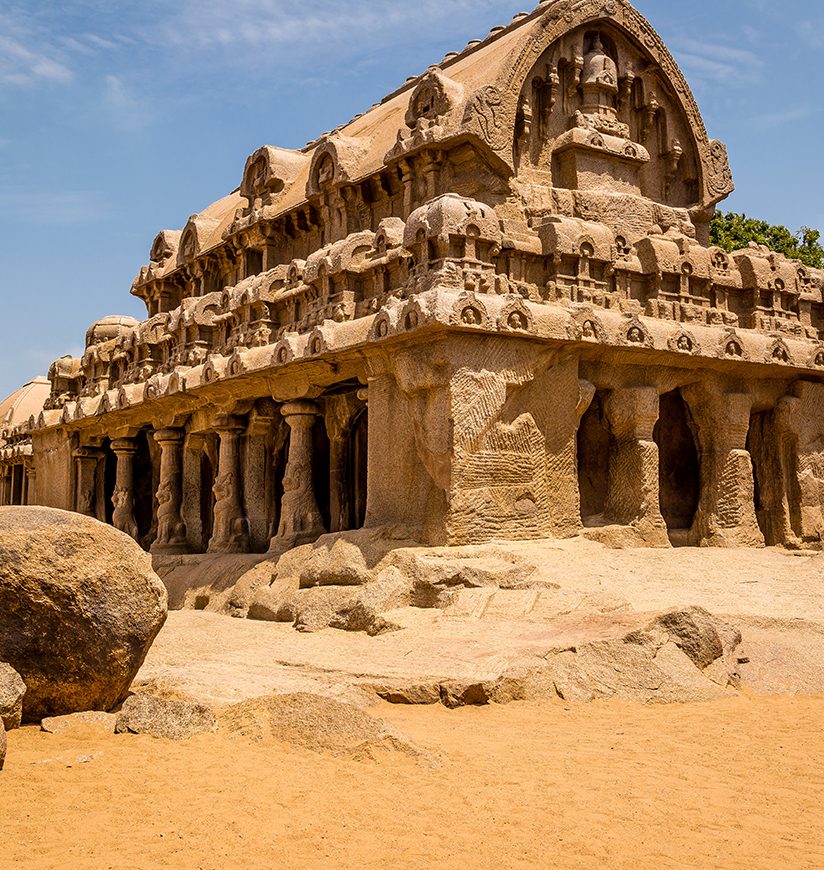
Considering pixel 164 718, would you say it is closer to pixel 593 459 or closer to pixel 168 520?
A: pixel 593 459

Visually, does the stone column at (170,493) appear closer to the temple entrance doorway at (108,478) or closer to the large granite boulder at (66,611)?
the temple entrance doorway at (108,478)

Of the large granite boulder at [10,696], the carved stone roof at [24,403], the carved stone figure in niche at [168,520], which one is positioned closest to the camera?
the large granite boulder at [10,696]

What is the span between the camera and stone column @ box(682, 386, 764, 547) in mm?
14922

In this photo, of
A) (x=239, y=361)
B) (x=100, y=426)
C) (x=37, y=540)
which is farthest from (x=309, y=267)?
(x=37, y=540)

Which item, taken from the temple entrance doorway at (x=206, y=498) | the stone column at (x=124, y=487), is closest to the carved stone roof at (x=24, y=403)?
the stone column at (x=124, y=487)

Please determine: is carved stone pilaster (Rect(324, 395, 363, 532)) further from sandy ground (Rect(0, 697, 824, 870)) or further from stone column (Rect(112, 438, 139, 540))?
sandy ground (Rect(0, 697, 824, 870))

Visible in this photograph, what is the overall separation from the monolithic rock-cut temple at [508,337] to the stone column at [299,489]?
0.14ft

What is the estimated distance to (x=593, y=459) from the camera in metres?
15.2

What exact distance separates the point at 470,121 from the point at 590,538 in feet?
19.2

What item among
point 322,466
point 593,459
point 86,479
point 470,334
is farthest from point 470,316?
point 86,479

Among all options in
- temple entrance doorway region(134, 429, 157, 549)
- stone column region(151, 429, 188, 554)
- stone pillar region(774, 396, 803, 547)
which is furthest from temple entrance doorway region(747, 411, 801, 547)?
temple entrance doorway region(134, 429, 157, 549)

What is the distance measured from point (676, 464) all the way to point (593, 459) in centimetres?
214

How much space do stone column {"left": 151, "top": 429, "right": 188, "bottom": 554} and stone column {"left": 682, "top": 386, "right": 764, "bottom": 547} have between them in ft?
29.7

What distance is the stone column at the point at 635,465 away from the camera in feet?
45.7
